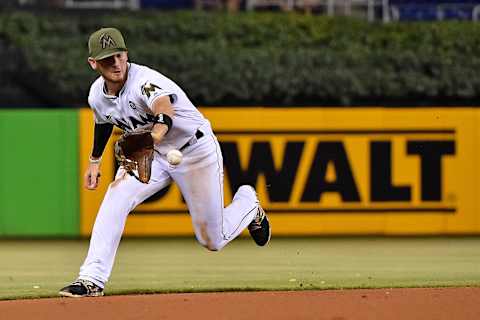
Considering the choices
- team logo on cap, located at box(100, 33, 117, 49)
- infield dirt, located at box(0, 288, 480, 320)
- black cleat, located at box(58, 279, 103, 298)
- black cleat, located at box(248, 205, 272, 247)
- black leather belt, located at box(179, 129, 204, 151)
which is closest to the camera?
infield dirt, located at box(0, 288, 480, 320)

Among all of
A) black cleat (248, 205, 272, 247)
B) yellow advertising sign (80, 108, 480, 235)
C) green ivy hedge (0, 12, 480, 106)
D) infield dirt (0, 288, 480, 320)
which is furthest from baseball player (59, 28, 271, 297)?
green ivy hedge (0, 12, 480, 106)

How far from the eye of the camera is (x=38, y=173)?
12.1 meters

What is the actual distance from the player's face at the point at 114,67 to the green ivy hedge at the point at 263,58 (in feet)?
27.7

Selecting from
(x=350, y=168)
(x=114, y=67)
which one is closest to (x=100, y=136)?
(x=114, y=67)

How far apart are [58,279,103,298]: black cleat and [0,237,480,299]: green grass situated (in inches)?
23.8

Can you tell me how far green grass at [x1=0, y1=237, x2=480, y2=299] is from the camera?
8578 mm

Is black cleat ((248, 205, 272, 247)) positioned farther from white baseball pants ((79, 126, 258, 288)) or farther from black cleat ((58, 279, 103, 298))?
black cleat ((58, 279, 103, 298))

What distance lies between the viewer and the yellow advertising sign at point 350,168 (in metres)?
12.2

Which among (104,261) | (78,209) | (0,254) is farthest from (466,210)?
(104,261)

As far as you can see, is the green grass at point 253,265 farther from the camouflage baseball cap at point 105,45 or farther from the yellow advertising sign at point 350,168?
the camouflage baseball cap at point 105,45

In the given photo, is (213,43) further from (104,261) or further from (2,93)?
(104,261)

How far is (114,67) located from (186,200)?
44.3 inches

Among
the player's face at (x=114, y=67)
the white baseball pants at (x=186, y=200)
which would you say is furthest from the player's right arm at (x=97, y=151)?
the player's face at (x=114, y=67)

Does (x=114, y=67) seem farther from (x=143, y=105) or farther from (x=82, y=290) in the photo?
(x=82, y=290)
